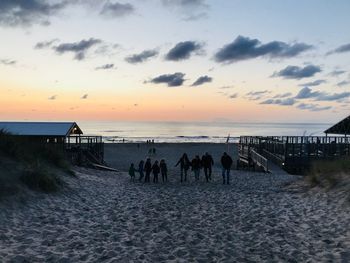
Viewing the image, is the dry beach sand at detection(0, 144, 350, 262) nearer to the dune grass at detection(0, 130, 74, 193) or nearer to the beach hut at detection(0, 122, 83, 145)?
the dune grass at detection(0, 130, 74, 193)

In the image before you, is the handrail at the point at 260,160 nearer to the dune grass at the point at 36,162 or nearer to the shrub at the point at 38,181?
the dune grass at the point at 36,162

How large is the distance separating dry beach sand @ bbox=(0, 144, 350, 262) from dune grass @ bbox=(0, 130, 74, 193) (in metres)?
0.61

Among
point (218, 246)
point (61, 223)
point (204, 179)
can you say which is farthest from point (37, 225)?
point (204, 179)

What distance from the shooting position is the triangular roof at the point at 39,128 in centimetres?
2959

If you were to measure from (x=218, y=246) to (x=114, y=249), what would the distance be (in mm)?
2182

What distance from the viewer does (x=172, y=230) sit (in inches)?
408

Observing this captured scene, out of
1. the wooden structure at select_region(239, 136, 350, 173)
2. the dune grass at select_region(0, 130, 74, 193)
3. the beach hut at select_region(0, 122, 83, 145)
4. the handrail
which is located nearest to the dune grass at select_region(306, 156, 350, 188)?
the dune grass at select_region(0, 130, 74, 193)

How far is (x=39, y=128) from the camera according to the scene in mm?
30938

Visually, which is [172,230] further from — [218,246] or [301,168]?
[301,168]

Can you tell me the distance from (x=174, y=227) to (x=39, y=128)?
22689 millimetres

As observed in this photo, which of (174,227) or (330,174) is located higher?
(330,174)

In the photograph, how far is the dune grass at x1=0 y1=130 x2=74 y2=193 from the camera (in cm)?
1348

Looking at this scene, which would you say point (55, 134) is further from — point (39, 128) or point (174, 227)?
point (174, 227)

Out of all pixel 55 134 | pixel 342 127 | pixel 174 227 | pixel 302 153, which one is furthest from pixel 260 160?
pixel 174 227
